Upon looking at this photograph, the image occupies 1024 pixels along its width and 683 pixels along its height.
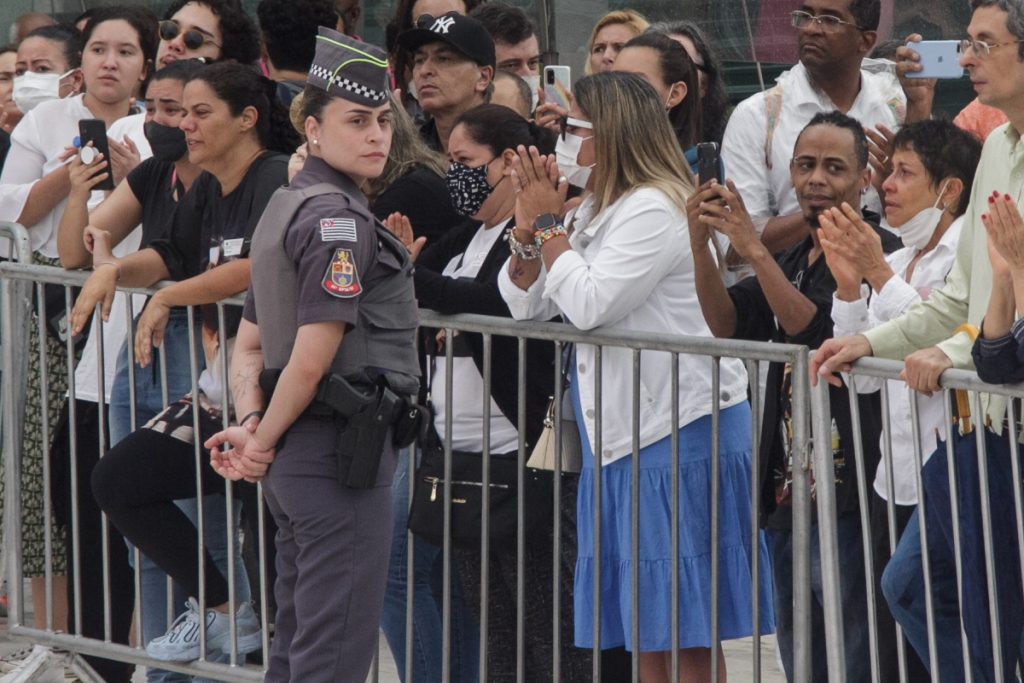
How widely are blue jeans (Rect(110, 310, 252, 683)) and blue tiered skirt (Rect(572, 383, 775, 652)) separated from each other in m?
1.27

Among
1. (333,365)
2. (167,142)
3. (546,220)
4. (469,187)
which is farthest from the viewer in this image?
(167,142)

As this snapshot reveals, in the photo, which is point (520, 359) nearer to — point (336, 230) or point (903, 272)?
point (336, 230)

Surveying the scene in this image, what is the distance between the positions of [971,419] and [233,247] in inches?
86.4

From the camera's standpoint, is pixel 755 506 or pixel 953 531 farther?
pixel 755 506

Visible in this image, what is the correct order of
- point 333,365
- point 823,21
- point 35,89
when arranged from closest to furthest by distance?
point 333,365 < point 823,21 < point 35,89

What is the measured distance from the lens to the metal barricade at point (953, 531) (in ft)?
12.8

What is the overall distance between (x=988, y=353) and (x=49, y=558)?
10.2ft

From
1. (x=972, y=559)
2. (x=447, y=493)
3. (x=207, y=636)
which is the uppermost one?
(x=447, y=493)

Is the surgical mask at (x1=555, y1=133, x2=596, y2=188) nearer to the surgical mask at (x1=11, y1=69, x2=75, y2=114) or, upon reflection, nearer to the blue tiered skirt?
the blue tiered skirt

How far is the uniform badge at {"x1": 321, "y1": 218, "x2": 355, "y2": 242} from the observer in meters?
3.99

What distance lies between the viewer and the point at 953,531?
13.0ft

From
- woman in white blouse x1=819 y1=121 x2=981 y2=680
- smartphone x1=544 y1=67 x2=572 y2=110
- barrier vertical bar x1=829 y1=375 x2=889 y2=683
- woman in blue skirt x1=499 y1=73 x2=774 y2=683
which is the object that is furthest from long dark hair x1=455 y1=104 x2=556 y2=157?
barrier vertical bar x1=829 y1=375 x2=889 y2=683

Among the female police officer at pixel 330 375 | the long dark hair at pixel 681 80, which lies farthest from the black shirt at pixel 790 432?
the female police officer at pixel 330 375

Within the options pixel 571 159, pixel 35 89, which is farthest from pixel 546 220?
pixel 35 89
